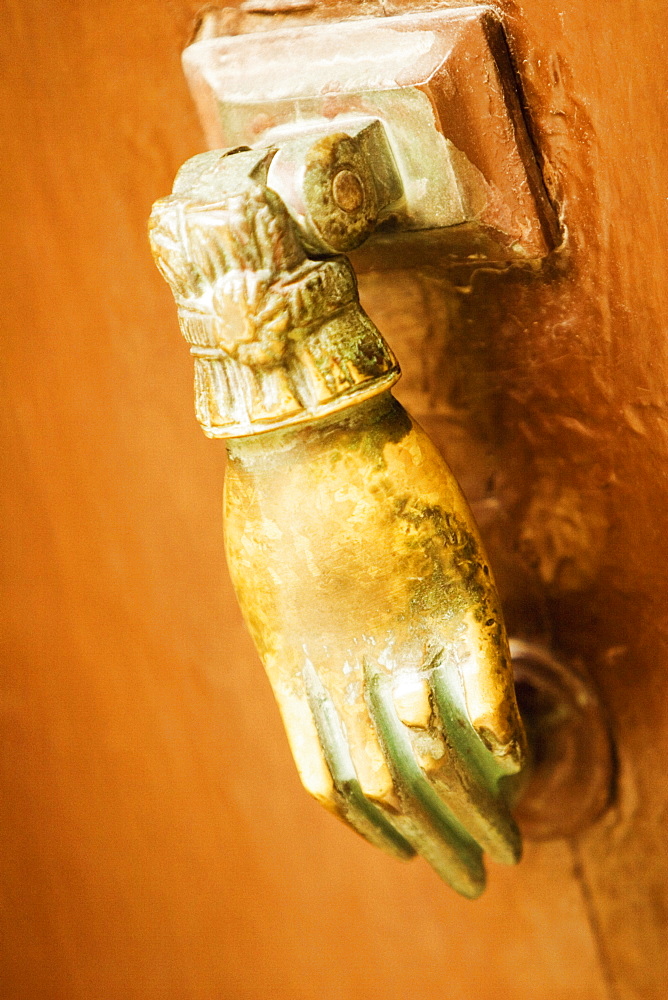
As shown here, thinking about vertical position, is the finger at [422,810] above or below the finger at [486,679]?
below

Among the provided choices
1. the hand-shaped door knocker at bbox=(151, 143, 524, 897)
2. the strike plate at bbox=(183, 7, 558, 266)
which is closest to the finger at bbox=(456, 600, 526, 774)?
the hand-shaped door knocker at bbox=(151, 143, 524, 897)

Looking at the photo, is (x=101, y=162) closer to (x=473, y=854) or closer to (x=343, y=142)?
(x=343, y=142)

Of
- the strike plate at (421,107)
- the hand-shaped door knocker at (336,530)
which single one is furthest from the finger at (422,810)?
the strike plate at (421,107)

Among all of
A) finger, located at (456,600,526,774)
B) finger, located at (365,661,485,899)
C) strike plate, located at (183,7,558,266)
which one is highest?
strike plate, located at (183,7,558,266)

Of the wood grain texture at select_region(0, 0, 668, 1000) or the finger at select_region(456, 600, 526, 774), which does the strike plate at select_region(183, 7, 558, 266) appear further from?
the finger at select_region(456, 600, 526, 774)

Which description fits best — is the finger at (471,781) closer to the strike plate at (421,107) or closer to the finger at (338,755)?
the finger at (338,755)

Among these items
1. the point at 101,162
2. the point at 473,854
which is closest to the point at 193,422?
the point at 101,162
